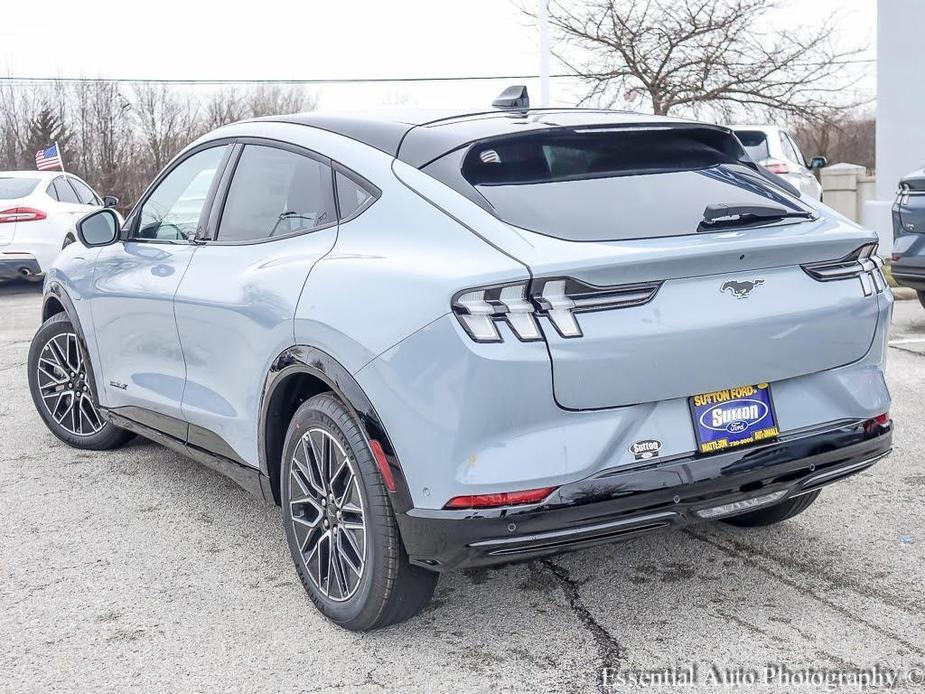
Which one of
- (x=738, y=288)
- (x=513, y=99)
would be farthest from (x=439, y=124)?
(x=738, y=288)

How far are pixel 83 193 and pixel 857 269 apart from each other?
14.2 meters

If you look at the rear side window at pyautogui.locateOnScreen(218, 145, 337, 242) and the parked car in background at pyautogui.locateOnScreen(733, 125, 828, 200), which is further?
the parked car in background at pyautogui.locateOnScreen(733, 125, 828, 200)

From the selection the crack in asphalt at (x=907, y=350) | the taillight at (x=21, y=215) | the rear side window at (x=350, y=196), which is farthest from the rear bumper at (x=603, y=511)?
the taillight at (x=21, y=215)

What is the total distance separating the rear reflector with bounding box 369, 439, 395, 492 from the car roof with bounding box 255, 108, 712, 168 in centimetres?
92

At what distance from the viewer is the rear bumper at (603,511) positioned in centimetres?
293

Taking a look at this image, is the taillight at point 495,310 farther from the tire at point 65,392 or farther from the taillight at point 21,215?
the taillight at point 21,215

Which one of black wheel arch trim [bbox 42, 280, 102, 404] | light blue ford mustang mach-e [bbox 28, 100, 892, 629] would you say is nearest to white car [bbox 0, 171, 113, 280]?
black wheel arch trim [bbox 42, 280, 102, 404]

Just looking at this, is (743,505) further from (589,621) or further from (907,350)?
(907,350)

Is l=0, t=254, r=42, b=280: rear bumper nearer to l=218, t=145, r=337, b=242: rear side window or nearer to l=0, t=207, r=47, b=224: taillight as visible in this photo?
l=0, t=207, r=47, b=224: taillight

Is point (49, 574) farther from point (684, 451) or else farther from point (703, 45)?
point (703, 45)

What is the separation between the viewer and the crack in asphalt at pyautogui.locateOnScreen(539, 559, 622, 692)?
10.4ft

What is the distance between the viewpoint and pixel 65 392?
5887 mm

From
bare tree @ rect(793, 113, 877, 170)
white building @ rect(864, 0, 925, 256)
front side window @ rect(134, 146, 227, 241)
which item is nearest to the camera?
front side window @ rect(134, 146, 227, 241)

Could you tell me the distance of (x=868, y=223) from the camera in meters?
15.4
